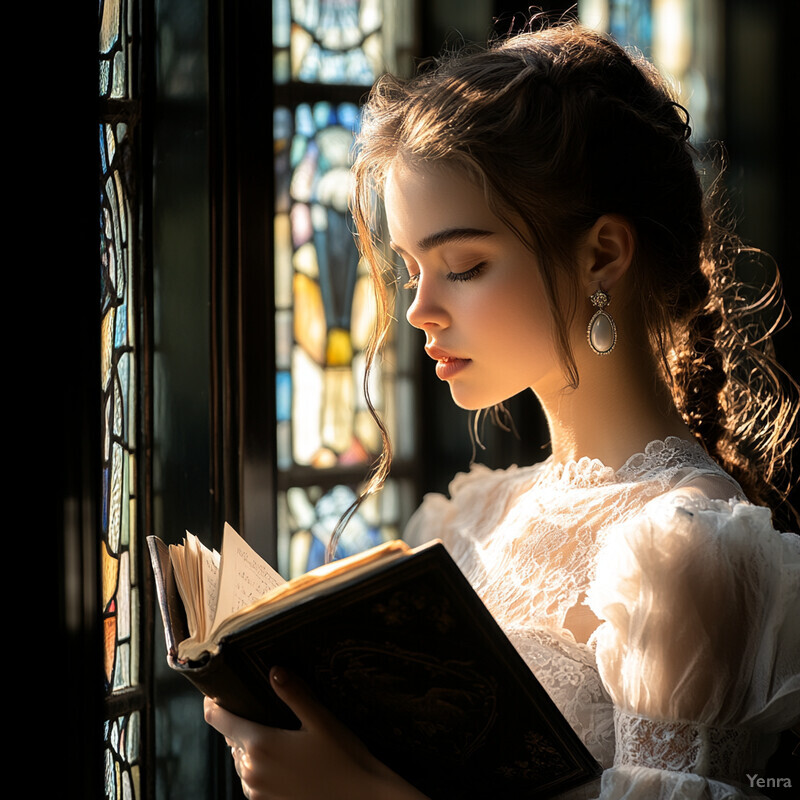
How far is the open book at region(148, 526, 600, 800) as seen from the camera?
2.83 feet

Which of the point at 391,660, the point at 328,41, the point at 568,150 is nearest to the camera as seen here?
the point at 391,660

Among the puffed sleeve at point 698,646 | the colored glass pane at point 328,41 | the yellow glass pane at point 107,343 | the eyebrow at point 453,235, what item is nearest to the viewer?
the puffed sleeve at point 698,646

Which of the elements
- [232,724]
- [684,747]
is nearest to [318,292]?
[232,724]

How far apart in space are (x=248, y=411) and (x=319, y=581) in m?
0.73

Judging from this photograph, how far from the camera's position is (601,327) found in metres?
1.23

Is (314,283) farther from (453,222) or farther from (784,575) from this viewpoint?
(784,575)

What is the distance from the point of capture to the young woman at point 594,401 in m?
0.98

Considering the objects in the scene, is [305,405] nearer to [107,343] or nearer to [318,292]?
[318,292]

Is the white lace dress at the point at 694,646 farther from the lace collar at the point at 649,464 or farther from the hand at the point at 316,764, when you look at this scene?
the hand at the point at 316,764

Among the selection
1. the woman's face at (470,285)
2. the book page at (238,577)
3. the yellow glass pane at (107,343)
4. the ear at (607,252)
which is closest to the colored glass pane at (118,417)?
the yellow glass pane at (107,343)

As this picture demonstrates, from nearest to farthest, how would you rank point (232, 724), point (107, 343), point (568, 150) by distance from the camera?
point (232, 724)
point (568, 150)
point (107, 343)

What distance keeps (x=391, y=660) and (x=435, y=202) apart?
1.89ft

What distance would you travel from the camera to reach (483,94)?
3.97 feet

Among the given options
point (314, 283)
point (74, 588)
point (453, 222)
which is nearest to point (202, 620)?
point (74, 588)
